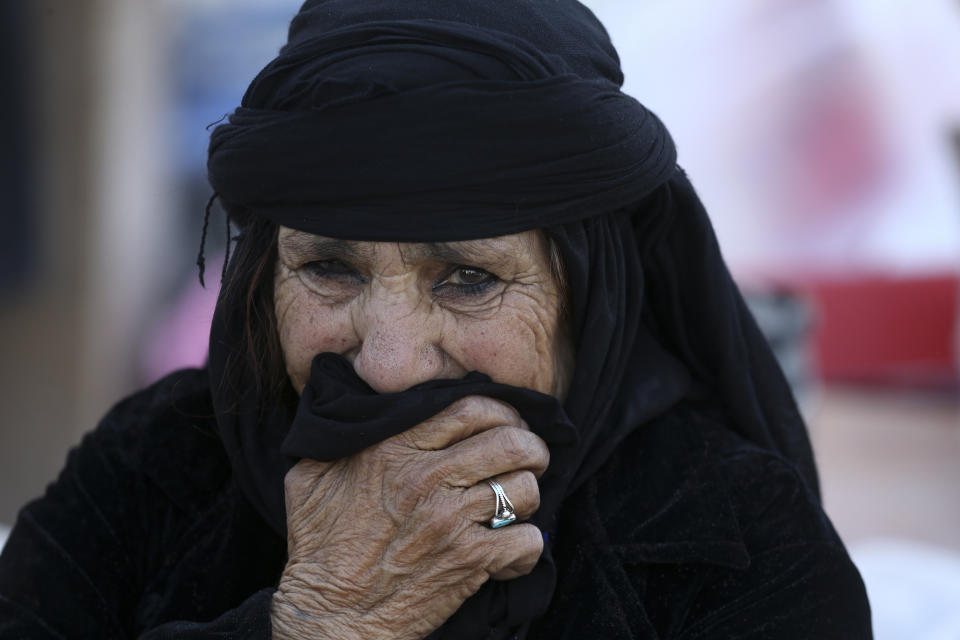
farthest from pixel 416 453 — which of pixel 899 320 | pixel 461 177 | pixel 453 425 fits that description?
pixel 899 320

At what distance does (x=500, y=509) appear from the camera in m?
1.75

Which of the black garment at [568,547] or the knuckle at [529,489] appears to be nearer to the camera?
the knuckle at [529,489]

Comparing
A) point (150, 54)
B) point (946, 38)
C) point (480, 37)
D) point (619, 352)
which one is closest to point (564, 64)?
point (480, 37)

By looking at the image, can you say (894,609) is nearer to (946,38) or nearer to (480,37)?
(480,37)

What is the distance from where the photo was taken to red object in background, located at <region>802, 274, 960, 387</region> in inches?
366

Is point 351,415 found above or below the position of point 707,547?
above

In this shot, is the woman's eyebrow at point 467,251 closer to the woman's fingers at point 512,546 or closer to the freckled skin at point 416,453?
the freckled skin at point 416,453

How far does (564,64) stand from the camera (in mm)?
1815

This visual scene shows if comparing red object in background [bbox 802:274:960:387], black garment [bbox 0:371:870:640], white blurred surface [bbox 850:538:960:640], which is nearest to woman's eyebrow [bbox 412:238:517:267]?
black garment [bbox 0:371:870:640]

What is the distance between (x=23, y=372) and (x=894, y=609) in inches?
198

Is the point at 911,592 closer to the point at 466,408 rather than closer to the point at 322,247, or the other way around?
the point at 466,408

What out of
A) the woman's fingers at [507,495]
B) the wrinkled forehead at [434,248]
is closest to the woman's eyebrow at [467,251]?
the wrinkled forehead at [434,248]

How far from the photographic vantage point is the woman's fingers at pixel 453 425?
5.73ft

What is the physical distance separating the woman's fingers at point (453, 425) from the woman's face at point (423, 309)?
0.08 meters
